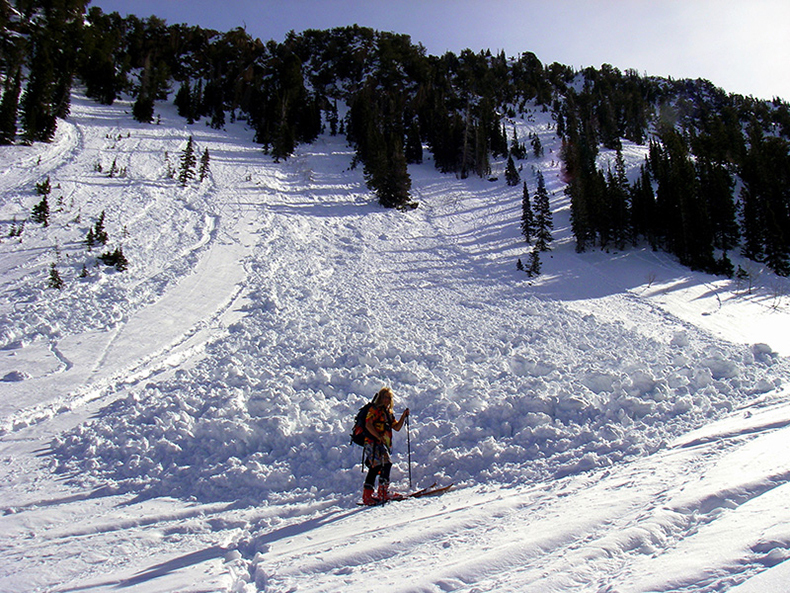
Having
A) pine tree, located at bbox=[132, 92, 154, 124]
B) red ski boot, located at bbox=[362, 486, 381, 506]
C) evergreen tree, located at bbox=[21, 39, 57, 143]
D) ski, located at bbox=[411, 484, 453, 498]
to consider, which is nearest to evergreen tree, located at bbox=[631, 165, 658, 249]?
ski, located at bbox=[411, 484, 453, 498]

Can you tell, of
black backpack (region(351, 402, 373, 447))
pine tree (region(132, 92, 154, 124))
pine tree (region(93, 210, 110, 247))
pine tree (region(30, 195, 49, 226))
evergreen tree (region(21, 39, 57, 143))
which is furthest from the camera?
pine tree (region(132, 92, 154, 124))

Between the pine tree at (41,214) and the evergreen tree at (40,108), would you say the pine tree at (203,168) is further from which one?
the pine tree at (41,214)

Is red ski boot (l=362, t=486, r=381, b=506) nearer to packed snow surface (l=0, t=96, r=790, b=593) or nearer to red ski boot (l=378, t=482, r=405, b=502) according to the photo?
red ski boot (l=378, t=482, r=405, b=502)

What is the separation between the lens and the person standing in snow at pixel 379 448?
20.2 ft

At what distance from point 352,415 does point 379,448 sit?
2271mm

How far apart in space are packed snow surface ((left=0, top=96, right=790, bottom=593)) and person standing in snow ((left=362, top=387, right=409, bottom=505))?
0.35 m

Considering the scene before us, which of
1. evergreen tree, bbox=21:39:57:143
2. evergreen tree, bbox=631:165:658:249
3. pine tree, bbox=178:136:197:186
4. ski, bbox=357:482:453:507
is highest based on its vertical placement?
evergreen tree, bbox=21:39:57:143

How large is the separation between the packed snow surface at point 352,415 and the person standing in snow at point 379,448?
0.35 metres

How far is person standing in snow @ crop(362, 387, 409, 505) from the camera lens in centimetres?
615

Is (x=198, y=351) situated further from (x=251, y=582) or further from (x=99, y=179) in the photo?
(x=99, y=179)

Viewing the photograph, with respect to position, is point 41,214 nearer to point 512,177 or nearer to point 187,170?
point 187,170

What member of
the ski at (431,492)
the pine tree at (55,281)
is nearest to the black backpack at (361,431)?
the ski at (431,492)

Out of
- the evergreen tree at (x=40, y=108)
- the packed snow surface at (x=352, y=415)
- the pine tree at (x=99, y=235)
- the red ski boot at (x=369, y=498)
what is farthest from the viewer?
the evergreen tree at (x=40, y=108)

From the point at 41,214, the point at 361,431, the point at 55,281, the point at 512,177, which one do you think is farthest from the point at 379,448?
the point at 512,177
